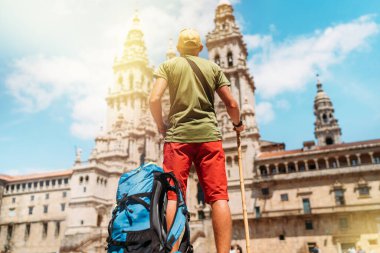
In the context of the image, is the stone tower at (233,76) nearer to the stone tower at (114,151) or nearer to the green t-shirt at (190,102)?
the stone tower at (114,151)

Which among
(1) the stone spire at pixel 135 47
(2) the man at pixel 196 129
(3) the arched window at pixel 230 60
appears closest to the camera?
(2) the man at pixel 196 129

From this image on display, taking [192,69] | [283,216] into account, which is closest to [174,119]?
[192,69]

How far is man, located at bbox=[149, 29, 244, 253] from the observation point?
4.79 meters

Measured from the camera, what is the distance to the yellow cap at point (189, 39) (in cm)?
565

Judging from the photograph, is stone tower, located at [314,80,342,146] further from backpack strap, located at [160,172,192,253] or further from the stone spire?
backpack strap, located at [160,172,192,253]

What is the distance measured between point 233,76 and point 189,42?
50522 millimetres

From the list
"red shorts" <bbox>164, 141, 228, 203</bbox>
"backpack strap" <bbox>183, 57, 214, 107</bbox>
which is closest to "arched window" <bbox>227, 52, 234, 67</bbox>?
"backpack strap" <bbox>183, 57, 214, 107</bbox>

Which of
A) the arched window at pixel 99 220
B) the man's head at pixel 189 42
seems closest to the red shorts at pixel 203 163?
the man's head at pixel 189 42

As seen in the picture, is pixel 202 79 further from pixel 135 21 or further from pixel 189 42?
pixel 135 21

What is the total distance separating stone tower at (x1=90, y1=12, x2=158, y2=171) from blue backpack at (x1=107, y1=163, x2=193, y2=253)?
50.0m

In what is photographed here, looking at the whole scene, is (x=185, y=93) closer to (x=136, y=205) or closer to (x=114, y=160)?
(x=136, y=205)

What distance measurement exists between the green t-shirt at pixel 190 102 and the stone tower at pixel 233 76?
4146cm

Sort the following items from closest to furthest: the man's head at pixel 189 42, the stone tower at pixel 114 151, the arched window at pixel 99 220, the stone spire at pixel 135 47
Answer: the man's head at pixel 189 42
the stone tower at pixel 114 151
the arched window at pixel 99 220
the stone spire at pixel 135 47

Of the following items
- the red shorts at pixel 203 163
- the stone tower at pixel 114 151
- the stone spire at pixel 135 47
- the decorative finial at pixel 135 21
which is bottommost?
the red shorts at pixel 203 163
